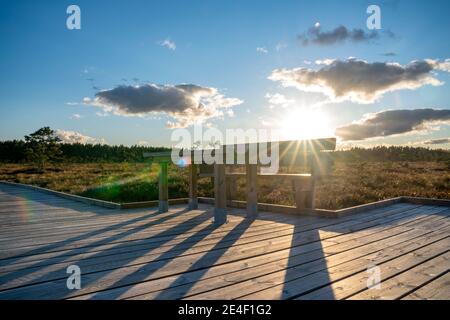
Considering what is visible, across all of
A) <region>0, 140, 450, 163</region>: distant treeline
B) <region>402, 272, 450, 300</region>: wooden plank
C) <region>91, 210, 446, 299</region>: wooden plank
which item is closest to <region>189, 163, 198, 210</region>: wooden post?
<region>91, 210, 446, 299</region>: wooden plank

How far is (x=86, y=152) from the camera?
50062 mm

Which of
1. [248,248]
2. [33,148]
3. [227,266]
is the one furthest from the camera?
[33,148]

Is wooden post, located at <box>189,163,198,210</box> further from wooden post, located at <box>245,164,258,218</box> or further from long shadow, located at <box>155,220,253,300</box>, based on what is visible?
long shadow, located at <box>155,220,253,300</box>

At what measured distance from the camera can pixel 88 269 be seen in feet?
9.36

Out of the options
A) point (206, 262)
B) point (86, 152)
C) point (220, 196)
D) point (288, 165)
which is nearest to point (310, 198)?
point (288, 165)

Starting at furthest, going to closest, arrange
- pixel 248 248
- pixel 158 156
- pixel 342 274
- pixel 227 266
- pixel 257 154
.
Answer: pixel 158 156 < pixel 257 154 < pixel 248 248 < pixel 227 266 < pixel 342 274

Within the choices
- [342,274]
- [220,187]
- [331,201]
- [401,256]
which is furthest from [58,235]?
[331,201]

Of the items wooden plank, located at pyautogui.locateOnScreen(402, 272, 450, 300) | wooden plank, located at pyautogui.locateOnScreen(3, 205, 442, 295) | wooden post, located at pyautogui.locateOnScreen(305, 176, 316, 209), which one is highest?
wooden post, located at pyautogui.locateOnScreen(305, 176, 316, 209)

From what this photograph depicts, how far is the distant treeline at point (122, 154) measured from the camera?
101ft

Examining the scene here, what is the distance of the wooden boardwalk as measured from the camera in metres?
2.38


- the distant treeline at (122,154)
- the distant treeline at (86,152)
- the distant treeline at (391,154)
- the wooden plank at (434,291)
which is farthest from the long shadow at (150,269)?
the distant treeline at (86,152)

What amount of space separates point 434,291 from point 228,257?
5.25 ft

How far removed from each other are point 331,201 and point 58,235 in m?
5.21
